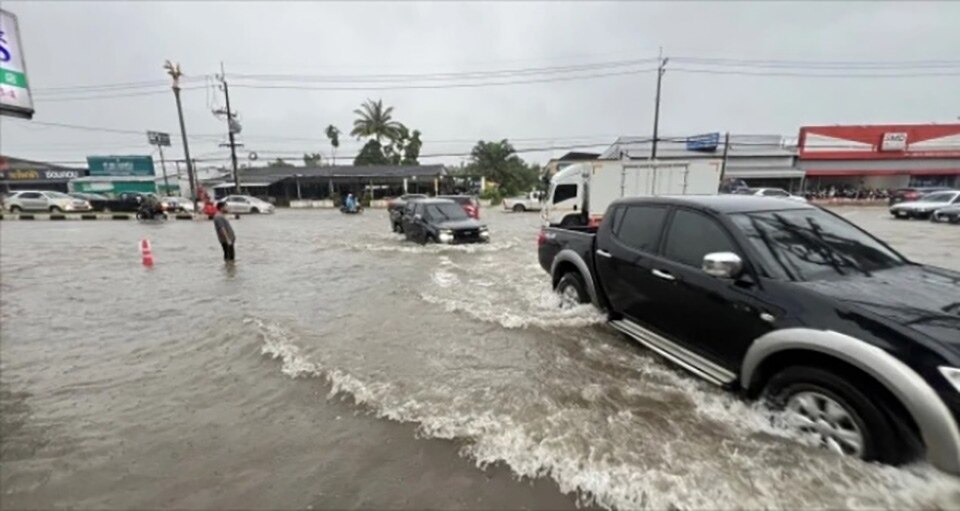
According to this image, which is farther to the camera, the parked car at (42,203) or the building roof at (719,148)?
the building roof at (719,148)

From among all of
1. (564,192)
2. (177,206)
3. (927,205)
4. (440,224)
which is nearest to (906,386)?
(440,224)

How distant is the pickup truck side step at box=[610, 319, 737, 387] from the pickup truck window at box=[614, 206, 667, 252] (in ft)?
2.59

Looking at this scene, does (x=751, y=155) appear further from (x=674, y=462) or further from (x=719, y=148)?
(x=674, y=462)

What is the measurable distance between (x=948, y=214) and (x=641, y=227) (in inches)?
962

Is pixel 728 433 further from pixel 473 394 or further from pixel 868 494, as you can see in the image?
pixel 473 394

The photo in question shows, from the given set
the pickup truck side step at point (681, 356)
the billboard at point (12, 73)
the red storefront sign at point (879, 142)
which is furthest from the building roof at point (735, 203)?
the red storefront sign at point (879, 142)

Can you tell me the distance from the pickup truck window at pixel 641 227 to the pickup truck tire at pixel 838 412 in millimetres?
1597

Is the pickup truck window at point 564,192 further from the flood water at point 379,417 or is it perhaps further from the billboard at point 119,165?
the billboard at point 119,165

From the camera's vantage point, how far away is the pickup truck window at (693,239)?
132 inches

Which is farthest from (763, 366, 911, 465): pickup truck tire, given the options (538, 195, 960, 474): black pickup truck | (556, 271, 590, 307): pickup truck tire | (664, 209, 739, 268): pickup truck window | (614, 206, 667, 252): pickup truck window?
(556, 271, 590, 307): pickup truck tire

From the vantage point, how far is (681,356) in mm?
3525

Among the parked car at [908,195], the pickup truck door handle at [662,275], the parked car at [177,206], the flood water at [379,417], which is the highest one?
the parked car at [908,195]

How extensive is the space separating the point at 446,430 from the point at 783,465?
2.16 metres

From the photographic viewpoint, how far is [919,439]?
85.7 inches
